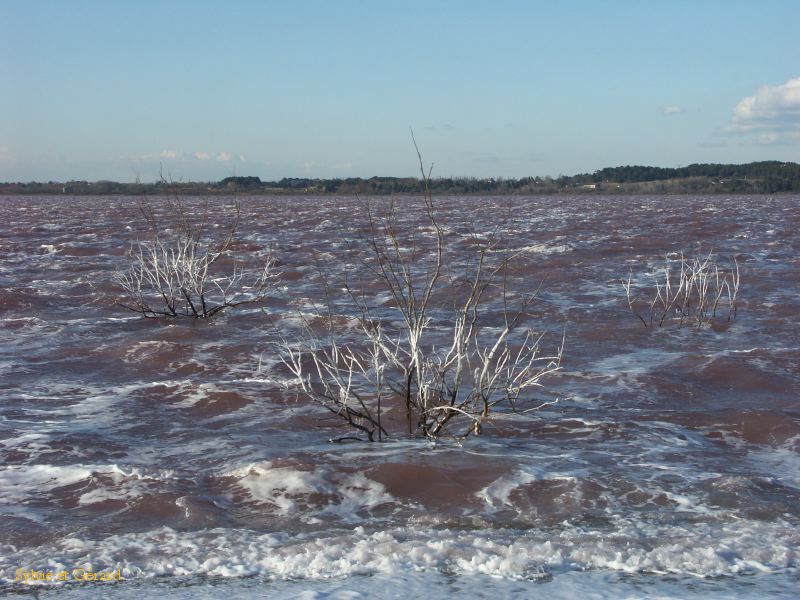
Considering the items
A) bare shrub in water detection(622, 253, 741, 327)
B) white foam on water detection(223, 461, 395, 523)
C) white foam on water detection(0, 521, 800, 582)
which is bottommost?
white foam on water detection(223, 461, 395, 523)

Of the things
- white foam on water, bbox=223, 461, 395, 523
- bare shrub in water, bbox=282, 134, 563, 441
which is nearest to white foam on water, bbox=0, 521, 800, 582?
white foam on water, bbox=223, 461, 395, 523

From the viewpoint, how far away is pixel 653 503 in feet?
19.0

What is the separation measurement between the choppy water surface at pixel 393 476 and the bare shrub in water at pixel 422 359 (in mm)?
307

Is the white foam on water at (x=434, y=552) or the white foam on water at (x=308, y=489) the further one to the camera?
the white foam on water at (x=308, y=489)

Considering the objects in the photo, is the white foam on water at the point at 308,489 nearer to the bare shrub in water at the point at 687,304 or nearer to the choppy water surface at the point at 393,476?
the choppy water surface at the point at 393,476

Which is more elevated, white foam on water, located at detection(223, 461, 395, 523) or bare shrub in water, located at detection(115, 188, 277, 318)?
bare shrub in water, located at detection(115, 188, 277, 318)

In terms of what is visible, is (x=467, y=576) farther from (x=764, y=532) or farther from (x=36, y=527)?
(x=36, y=527)

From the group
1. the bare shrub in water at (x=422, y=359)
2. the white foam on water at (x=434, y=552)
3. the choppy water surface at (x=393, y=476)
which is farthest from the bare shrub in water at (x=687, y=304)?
the white foam on water at (x=434, y=552)

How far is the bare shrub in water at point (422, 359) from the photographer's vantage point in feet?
22.1

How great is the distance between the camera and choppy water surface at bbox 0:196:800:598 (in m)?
4.58

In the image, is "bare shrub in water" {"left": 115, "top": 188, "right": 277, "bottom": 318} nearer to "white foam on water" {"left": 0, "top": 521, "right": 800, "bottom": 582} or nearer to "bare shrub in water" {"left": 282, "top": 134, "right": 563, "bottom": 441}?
"bare shrub in water" {"left": 282, "top": 134, "right": 563, "bottom": 441}

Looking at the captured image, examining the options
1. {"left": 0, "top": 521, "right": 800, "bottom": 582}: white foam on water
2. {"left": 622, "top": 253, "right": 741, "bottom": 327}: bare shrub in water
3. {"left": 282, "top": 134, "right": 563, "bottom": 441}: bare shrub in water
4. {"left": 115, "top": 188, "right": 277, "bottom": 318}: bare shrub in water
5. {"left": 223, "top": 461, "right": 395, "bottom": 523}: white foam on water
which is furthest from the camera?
{"left": 115, "top": 188, "right": 277, "bottom": 318}: bare shrub in water

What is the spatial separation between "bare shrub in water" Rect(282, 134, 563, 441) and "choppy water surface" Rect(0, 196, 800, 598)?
0.31 m

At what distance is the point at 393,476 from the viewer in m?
6.27
